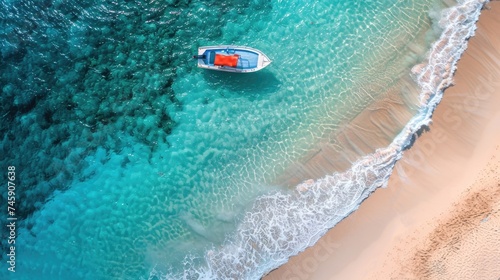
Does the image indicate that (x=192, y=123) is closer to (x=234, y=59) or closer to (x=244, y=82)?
(x=244, y=82)

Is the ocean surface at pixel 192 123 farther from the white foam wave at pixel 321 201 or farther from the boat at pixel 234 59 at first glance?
the boat at pixel 234 59

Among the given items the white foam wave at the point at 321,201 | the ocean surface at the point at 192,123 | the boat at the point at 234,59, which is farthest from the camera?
the boat at the point at 234,59

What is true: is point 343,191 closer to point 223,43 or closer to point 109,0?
point 223,43

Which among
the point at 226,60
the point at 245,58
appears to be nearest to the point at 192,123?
the point at 226,60

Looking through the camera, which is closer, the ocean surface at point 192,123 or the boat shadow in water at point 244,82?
the ocean surface at point 192,123

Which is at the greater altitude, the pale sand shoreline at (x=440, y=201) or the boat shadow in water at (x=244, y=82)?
the boat shadow in water at (x=244, y=82)

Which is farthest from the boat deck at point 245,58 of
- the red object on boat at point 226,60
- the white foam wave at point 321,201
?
the white foam wave at point 321,201

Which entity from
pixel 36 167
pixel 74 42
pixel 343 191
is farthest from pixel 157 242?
pixel 74 42

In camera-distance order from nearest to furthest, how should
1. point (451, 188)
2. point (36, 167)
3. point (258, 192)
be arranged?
1. point (451, 188)
2. point (258, 192)
3. point (36, 167)
